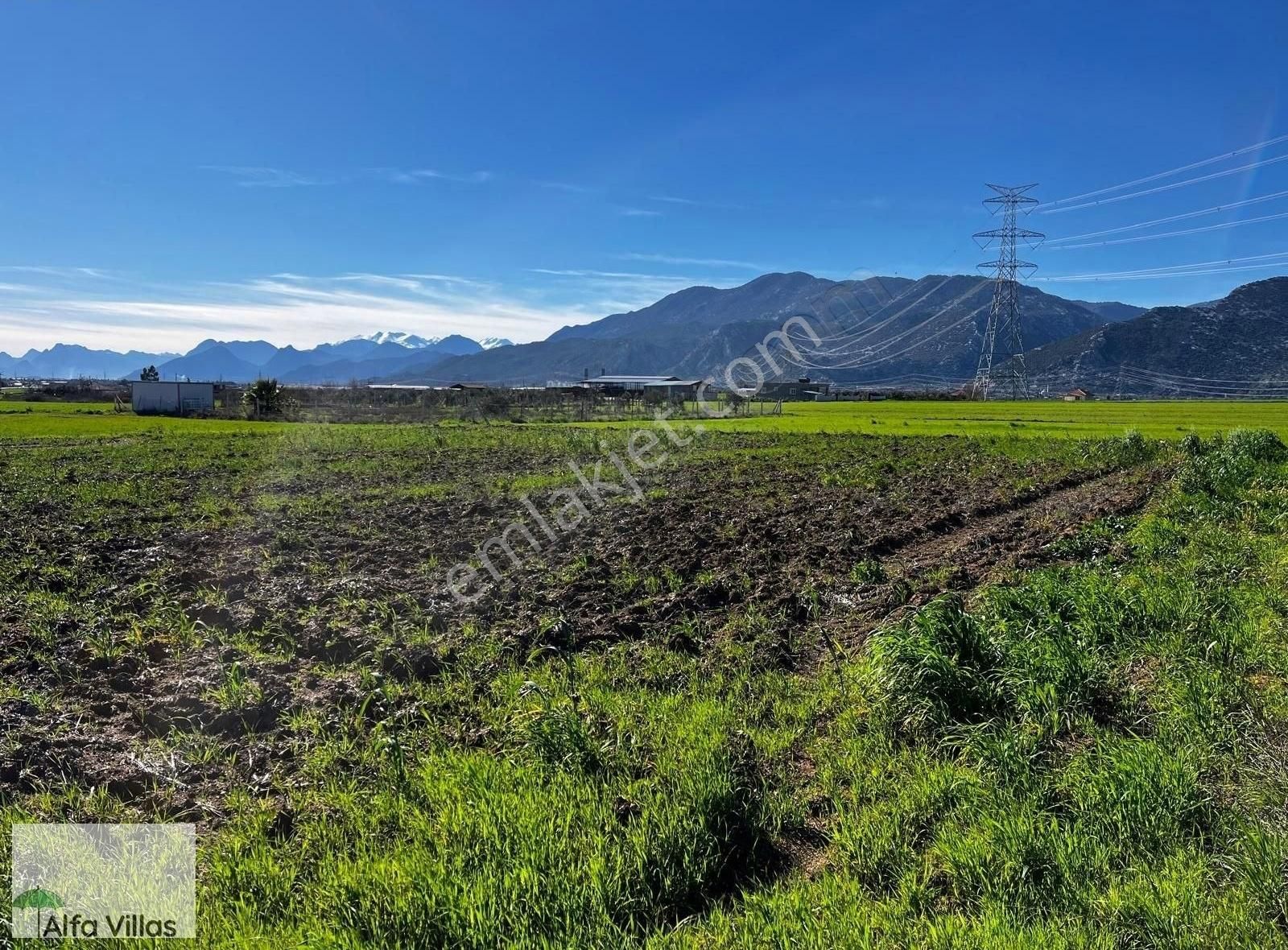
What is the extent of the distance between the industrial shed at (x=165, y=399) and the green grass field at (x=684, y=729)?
62525 mm

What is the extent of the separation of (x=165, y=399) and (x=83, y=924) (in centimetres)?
7493

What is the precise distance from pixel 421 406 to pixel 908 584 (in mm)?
49997

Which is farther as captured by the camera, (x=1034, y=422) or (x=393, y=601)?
(x=1034, y=422)

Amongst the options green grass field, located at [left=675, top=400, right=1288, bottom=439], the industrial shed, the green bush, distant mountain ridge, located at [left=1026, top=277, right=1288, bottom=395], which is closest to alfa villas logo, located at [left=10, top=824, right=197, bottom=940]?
the green bush

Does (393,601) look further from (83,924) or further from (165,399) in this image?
(165,399)

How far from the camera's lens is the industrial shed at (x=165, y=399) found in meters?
62.6

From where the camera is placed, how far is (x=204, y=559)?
9703mm

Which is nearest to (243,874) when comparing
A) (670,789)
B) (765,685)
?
(670,789)

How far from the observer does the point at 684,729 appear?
4.79 m

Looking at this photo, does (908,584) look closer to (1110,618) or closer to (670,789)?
(1110,618)

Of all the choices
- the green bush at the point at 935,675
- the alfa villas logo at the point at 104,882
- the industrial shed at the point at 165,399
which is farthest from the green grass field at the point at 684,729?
the industrial shed at the point at 165,399

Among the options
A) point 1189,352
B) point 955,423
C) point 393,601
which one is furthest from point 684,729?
point 1189,352

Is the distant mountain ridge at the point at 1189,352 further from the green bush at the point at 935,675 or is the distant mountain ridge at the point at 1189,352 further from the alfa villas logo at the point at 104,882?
the alfa villas logo at the point at 104,882

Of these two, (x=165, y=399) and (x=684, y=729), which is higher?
(x=165, y=399)
